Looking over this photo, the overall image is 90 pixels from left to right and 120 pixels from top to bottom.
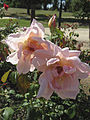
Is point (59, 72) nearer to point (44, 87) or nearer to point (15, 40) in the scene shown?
point (44, 87)

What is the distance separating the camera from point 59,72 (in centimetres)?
47

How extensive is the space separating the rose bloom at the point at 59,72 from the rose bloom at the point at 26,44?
0.11 ft

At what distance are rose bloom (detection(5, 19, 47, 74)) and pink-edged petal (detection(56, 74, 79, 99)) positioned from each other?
0.32 feet

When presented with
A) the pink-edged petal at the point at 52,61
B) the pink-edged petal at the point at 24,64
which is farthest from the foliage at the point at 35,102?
the pink-edged petal at the point at 52,61

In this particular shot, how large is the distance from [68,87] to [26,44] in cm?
16

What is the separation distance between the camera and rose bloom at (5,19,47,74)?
0.50m

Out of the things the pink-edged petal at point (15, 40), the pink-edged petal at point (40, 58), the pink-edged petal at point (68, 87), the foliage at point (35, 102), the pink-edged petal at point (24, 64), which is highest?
the pink-edged petal at point (15, 40)

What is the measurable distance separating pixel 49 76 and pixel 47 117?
102 cm

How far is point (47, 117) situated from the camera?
1402 mm

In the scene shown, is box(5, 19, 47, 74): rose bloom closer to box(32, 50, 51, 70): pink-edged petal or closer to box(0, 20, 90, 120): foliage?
box(32, 50, 51, 70): pink-edged petal

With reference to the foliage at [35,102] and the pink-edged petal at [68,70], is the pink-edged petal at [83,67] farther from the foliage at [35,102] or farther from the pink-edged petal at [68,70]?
the foliage at [35,102]

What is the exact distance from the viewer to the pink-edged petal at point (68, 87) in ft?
1.52

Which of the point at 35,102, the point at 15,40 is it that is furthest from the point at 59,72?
the point at 35,102

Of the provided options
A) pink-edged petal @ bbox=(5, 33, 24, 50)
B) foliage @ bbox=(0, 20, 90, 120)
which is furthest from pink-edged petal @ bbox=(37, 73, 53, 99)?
foliage @ bbox=(0, 20, 90, 120)
